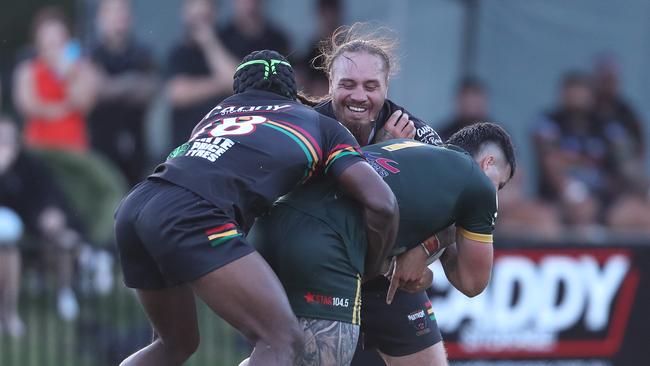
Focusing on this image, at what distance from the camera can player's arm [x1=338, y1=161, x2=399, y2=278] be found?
5.54 metres

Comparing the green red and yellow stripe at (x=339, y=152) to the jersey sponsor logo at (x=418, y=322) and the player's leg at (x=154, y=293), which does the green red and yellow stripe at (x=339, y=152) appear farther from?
the jersey sponsor logo at (x=418, y=322)

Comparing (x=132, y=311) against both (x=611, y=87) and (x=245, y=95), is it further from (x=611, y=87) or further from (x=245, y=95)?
(x=611, y=87)

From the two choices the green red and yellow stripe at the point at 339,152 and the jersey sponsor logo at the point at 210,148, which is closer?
the jersey sponsor logo at the point at 210,148

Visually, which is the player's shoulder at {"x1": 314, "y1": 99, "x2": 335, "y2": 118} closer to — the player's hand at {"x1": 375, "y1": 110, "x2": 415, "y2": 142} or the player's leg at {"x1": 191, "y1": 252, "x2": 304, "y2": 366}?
the player's hand at {"x1": 375, "y1": 110, "x2": 415, "y2": 142}

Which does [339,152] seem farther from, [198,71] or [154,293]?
[198,71]

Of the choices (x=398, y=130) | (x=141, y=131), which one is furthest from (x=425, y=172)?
(x=141, y=131)

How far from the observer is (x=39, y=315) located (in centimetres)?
970

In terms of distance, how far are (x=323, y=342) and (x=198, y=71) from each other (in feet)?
19.6

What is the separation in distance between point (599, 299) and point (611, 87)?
3.60 meters

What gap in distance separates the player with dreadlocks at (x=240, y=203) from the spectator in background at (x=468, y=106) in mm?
6091

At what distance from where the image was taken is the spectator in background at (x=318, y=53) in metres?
11.3

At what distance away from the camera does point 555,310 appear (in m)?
10.0

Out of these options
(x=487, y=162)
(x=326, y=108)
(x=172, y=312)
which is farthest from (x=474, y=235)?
(x=172, y=312)

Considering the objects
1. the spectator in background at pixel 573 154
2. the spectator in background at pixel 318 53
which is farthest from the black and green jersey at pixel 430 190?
the spectator in background at pixel 573 154
